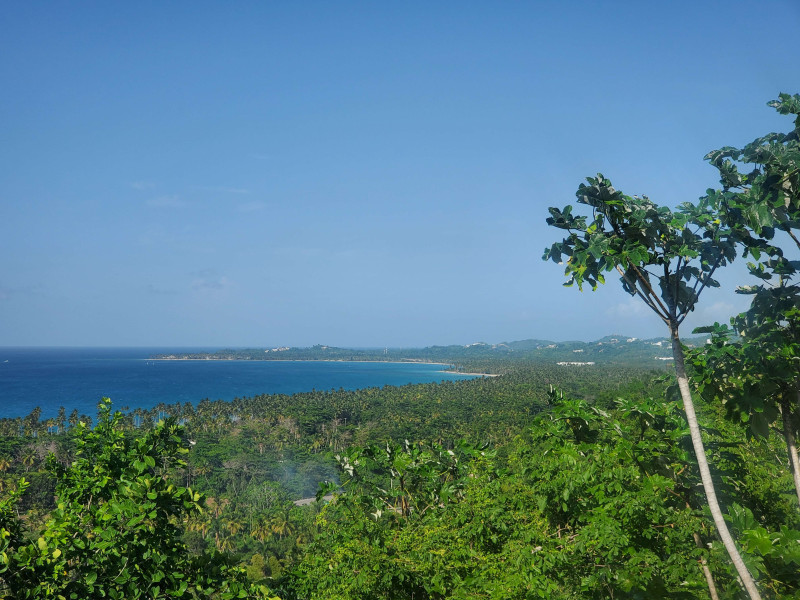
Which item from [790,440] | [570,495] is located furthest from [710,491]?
[570,495]

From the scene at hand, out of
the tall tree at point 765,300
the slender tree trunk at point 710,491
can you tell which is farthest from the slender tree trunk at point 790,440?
the slender tree trunk at point 710,491

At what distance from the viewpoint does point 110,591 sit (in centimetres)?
384

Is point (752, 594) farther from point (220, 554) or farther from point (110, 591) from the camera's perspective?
point (110, 591)

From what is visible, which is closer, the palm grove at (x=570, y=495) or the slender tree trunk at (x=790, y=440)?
the palm grove at (x=570, y=495)

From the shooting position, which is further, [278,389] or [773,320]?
[278,389]

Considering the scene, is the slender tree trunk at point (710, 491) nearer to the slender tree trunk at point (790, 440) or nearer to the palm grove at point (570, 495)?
the palm grove at point (570, 495)

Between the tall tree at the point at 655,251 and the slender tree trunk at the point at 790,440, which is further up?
the tall tree at the point at 655,251

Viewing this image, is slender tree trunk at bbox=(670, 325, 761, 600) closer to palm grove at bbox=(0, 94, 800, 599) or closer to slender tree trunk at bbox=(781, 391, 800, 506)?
palm grove at bbox=(0, 94, 800, 599)

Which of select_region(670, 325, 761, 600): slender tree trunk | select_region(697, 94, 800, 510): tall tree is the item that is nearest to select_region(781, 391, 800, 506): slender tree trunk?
select_region(697, 94, 800, 510): tall tree

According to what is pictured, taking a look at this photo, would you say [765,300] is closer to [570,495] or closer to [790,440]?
[790,440]

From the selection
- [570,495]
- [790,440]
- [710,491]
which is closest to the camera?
[710,491]

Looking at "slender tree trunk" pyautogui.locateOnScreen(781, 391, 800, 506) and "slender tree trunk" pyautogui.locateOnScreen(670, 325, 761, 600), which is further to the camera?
"slender tree trunk" pyautogui.locateOnScreen(781, 391, 800, 506)

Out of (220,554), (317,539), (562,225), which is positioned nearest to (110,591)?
(220,554)

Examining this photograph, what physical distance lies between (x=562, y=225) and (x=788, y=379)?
249 centimetres
